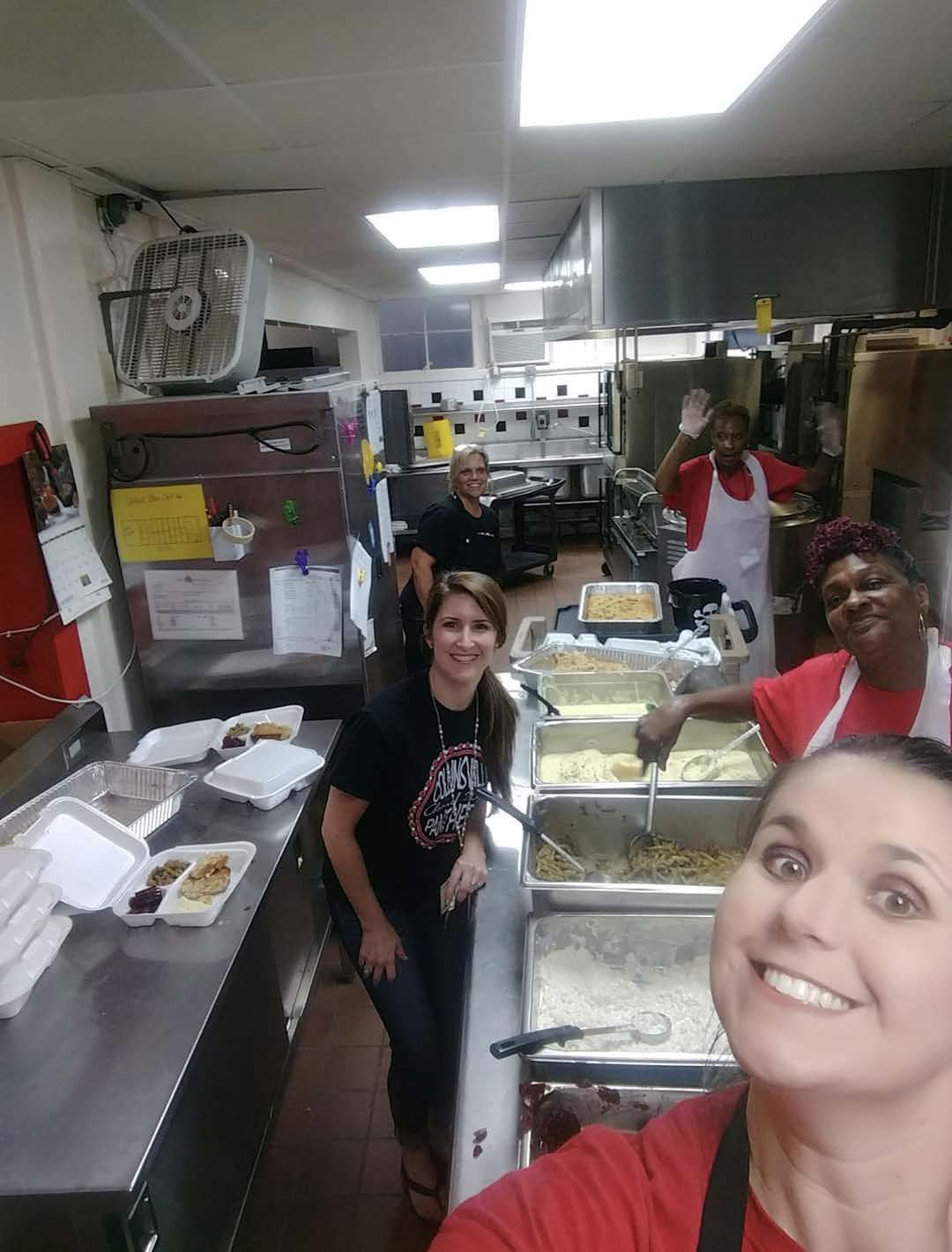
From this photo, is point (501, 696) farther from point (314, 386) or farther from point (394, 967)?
point (314, 386)

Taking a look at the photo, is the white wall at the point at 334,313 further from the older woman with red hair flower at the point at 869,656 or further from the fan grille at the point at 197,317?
the older woman with red hair flower at the point at 869,656

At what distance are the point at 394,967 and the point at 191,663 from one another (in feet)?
5.29

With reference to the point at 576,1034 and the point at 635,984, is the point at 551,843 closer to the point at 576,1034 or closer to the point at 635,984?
the point at 635,984

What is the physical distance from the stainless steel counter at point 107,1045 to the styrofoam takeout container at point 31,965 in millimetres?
31

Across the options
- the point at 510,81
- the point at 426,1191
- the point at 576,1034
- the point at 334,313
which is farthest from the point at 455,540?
the point at 334,313

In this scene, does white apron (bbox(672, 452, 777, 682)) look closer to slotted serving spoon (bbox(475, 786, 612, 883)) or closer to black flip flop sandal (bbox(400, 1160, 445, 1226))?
slotted serving spoon (bbox(475, 786, 612, 883))

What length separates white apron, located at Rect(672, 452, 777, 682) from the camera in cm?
404

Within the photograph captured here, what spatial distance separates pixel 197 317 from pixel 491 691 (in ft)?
5.74

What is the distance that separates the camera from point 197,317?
280cm

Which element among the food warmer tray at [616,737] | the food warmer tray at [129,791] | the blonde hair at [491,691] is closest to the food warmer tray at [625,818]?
the food warmer tray at [616,737]

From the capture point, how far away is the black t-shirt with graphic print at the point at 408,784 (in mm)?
1940

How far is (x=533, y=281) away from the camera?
7613mm

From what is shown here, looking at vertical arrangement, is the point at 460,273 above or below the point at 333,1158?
above

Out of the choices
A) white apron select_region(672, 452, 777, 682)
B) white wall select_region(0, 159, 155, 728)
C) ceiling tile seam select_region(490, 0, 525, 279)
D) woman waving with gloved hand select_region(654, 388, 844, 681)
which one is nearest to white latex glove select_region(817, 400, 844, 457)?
woman waving with gloved hand select_region(654, 388, 844, 681)
